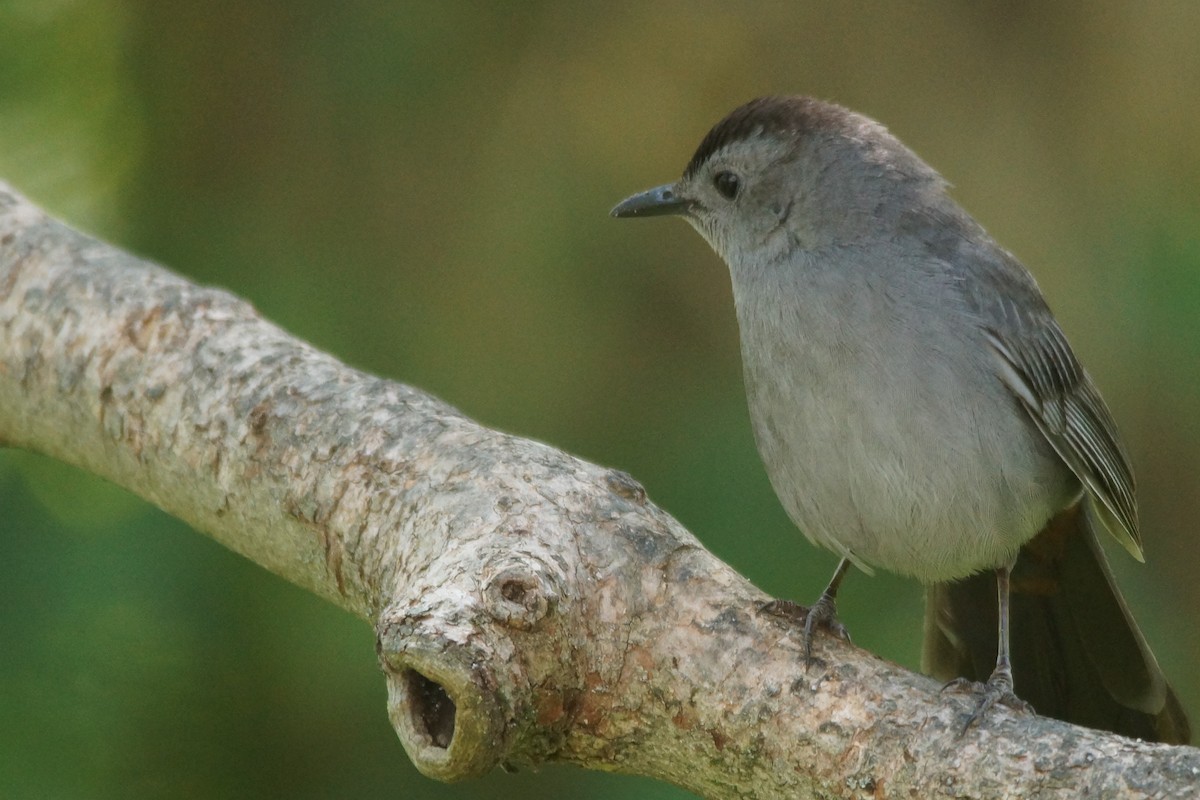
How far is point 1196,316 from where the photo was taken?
15.3 feet

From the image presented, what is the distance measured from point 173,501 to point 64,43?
2362 mm

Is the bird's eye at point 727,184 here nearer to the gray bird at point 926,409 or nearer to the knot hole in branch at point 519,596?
the gray bird at point 926,409

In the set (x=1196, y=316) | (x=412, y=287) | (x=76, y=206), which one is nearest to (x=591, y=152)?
(x=412, y=287)

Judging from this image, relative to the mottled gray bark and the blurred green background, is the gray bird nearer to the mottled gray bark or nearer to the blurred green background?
the mottled gray bark

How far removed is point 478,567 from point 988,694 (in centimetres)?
108

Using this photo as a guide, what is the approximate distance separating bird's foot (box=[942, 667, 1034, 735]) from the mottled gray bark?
0.03m

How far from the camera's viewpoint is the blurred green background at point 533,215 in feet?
14.2

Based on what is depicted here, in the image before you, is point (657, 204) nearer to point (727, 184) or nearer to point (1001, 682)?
point (727, 184)

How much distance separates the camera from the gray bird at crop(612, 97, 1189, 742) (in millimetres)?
3203

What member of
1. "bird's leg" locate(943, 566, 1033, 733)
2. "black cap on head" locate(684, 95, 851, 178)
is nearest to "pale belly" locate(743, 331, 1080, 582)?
"bird's leg" locate(943, 566, 1033, 733)

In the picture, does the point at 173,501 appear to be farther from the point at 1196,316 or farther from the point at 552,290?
the point at 1196,316

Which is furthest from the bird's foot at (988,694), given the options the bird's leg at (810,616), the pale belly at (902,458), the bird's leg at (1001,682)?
the pale belly at (902,458)

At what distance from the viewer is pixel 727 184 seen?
3.82 m

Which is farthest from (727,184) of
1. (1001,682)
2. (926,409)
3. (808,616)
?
(1001,682)
